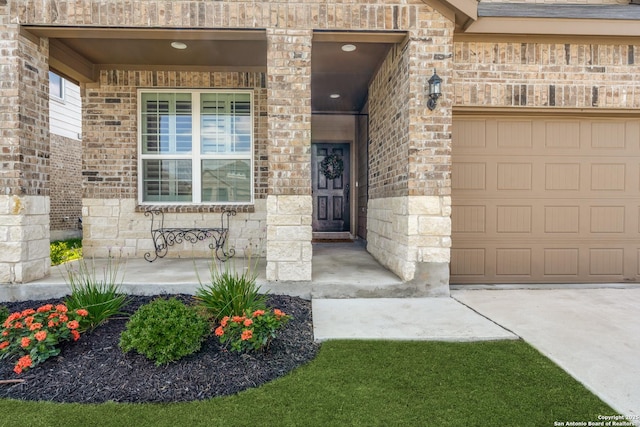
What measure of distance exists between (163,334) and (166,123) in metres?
4.32

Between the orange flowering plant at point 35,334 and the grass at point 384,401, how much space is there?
381mm

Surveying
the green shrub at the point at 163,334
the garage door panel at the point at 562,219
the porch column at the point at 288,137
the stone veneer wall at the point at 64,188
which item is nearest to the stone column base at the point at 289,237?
the porch column at the point at 288,137

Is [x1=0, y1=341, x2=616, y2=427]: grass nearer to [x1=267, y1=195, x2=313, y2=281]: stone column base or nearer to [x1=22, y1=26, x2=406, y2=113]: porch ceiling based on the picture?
[x1=267, y1=195, x2=313, y2=281]: stone column base

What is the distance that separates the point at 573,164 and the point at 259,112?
15.0ft

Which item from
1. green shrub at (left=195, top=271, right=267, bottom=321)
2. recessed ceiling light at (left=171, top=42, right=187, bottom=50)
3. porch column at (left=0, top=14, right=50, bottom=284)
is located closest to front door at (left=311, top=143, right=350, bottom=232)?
recessed ceiling light at (left=171, top=42, right=187, bottom=50)

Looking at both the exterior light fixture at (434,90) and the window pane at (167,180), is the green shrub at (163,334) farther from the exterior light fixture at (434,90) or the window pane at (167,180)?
the window pane at (167,180)

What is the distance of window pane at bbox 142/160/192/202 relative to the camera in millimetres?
5863

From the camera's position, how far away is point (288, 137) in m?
3.98

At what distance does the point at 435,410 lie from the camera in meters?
2.00

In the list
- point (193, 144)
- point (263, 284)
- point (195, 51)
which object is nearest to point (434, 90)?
point (263, 284)

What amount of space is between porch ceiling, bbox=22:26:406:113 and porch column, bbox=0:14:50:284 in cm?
26

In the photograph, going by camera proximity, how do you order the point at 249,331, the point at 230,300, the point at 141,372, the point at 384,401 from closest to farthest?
the point at 384,401, the point at 141,372, the point at 249,331, the point at 230,300

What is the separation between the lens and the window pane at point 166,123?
584 cm

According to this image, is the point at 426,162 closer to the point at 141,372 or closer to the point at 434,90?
the point at 434,90
